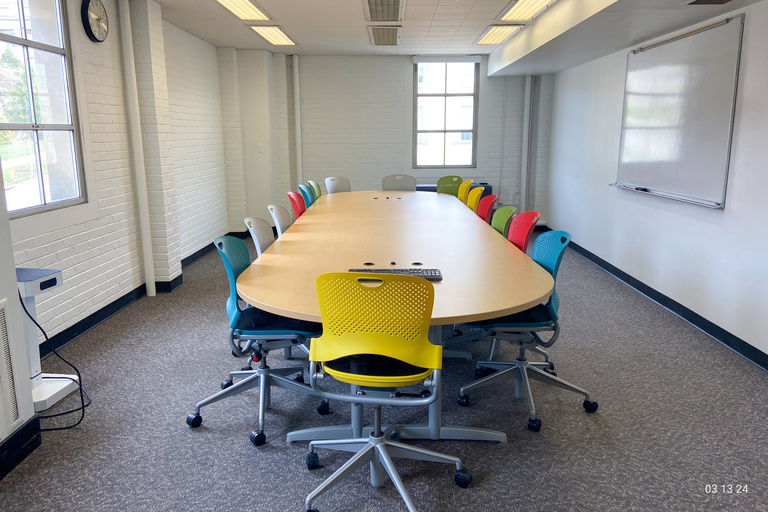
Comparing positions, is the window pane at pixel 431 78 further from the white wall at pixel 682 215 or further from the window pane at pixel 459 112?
the white wall at pixel 682 215

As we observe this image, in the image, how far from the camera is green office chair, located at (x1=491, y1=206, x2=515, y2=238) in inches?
156

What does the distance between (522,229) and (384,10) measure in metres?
3.10

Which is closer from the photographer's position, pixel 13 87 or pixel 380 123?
pixel 13 87

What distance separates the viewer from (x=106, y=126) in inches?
179

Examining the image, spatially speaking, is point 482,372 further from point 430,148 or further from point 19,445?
point 430,148

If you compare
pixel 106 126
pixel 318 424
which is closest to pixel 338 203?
pixel 106 126

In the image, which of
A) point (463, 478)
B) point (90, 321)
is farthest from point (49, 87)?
point (463, 478)

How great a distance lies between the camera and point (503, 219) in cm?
408

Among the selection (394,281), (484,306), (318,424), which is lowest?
(318,424)

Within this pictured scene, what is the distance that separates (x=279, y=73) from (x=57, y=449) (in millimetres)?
6692

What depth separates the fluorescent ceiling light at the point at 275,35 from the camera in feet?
20.7

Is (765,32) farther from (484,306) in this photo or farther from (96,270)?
(96,270)

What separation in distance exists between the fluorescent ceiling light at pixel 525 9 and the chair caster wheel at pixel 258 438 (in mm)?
4311

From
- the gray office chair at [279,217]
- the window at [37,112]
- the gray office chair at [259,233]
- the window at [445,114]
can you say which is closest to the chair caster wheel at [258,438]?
the gray office chair at [259,233]
